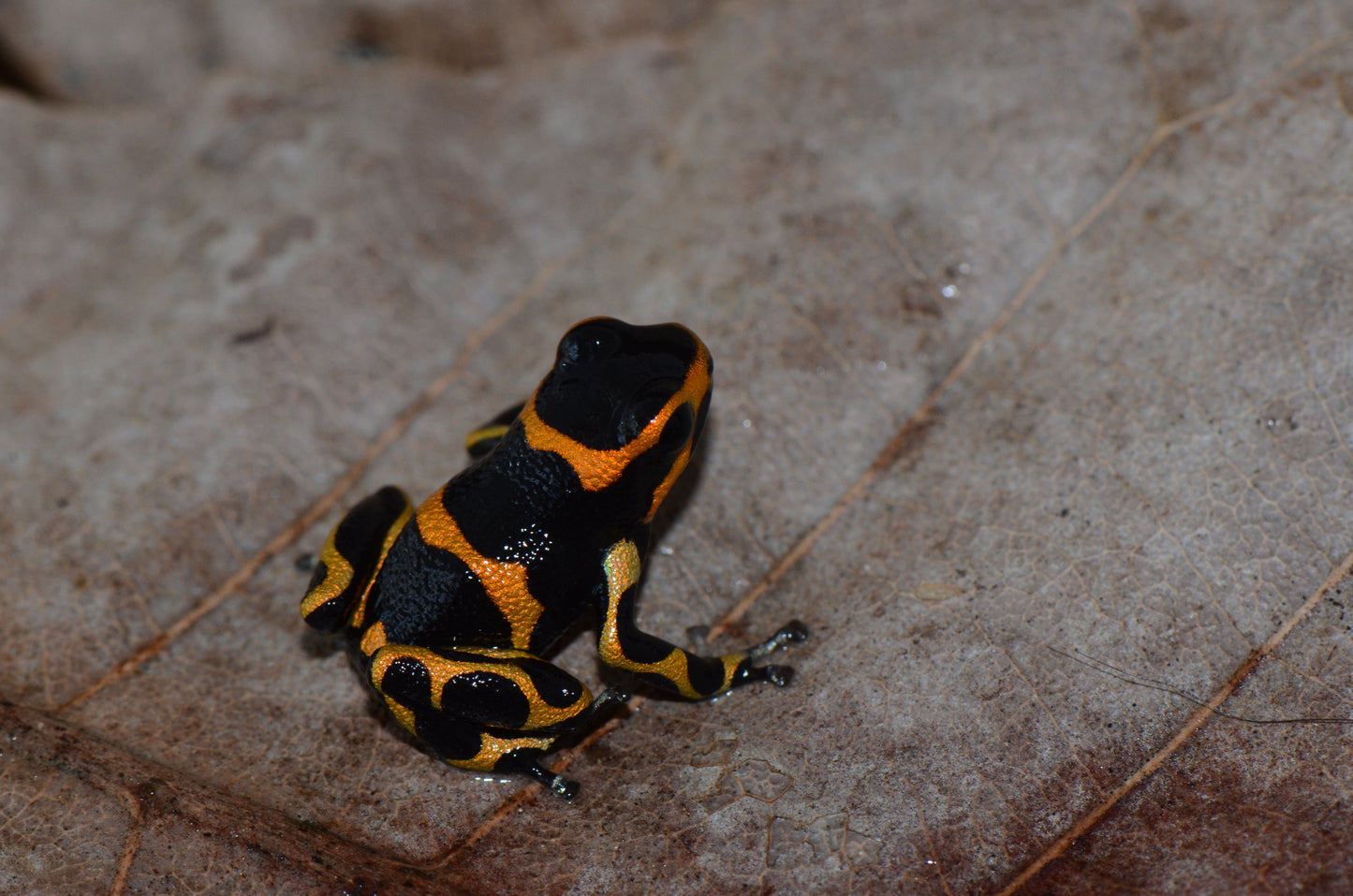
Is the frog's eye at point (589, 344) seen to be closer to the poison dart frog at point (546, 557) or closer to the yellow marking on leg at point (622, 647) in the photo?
the poison dart frog at point (546, 557)

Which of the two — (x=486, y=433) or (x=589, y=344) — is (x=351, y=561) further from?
(x=589, y=344)

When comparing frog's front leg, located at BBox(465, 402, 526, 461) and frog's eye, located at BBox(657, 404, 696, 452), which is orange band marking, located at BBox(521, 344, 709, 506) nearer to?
frog's eye, located at BBox(657, 404, 696, 452)

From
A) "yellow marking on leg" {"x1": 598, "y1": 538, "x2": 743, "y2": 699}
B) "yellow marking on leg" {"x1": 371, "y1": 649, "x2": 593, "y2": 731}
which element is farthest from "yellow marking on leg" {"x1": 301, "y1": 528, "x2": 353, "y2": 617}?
"yellow marking on leg" {"x1": 598, "y1": 538, "x2": 743, "y2": 699}

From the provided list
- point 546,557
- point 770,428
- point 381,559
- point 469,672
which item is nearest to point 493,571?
point 546,557

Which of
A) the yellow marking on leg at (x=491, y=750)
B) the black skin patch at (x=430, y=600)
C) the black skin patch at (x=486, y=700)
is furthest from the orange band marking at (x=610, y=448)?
the yellow marking on leg at (x=491, y=750)

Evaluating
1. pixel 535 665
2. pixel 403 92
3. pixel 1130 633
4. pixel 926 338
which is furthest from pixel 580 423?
pixel 403 92
